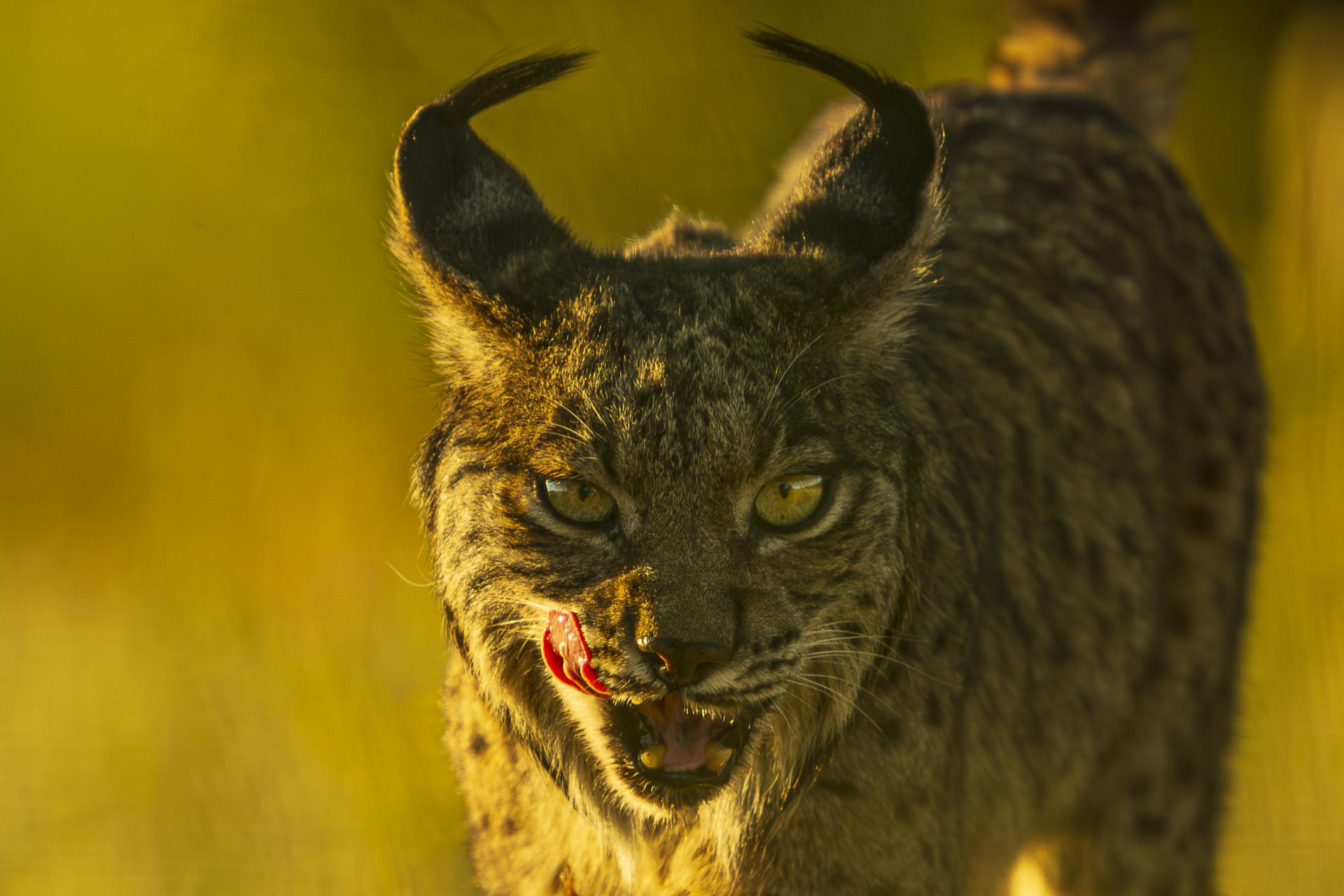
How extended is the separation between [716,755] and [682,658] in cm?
39

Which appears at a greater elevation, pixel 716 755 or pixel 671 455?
pixel 671 455

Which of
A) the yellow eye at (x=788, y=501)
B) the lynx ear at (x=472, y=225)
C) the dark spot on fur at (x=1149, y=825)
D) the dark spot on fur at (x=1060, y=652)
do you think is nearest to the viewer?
the yellow eye at (x=788, y=501)

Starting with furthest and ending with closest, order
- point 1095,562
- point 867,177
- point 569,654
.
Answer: point 1095,562
point 867,177
point 569,654

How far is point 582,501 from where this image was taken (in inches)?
122

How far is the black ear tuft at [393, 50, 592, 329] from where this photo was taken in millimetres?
3299

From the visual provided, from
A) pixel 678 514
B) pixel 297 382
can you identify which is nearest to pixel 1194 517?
pixel 678 514

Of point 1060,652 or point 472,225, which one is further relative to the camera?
point 1060,652

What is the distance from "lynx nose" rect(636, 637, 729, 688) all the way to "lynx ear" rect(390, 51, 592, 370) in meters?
0.78

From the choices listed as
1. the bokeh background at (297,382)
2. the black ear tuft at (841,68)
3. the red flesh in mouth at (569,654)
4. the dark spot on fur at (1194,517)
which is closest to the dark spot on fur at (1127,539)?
the dark spot on fur at (1194,517)

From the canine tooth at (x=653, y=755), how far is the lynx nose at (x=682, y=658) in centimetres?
28

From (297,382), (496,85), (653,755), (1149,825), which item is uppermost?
(496,85)

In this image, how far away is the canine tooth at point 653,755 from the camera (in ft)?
10.5

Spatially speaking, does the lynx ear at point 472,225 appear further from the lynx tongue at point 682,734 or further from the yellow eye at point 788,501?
the lynx tongue at point 682,734

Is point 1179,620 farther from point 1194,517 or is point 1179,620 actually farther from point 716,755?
point 716,755
